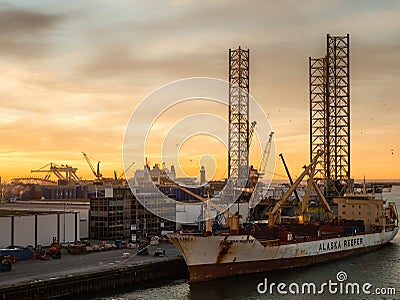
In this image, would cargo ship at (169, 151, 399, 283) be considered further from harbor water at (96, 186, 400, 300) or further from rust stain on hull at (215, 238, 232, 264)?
harbor water at (96, 186, 400, 300)

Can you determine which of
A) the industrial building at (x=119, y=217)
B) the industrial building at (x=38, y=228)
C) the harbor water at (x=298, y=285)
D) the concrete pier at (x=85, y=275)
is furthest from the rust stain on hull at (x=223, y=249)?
the industrial building at (x=38, y=228)

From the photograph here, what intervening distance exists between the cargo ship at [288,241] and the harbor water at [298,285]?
2.61 ft

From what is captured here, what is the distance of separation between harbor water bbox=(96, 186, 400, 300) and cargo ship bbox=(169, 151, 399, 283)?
2.61 feet

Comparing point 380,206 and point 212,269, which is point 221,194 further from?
point 212,269

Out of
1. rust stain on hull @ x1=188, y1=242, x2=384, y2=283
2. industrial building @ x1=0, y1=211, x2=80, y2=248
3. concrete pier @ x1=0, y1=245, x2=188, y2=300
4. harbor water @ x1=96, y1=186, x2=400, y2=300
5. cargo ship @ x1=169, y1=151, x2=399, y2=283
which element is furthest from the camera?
industrial building @ x1=0, y1=211, x2=80, y2=248

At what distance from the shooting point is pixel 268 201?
262 feet

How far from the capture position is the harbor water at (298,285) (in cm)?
3050

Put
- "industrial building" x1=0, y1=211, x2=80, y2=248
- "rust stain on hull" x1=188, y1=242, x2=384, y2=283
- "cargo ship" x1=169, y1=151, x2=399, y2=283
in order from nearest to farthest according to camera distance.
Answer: "rust stain on hull" x1=188, y1=242, x2=384, y2=283, "cargo ship" x1=169, y1=151, x2=399, y2=283, "industrial building" x1=0, y1=211, x2=80, y2=248

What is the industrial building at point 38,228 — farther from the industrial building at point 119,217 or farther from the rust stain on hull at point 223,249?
the rust stain on hull at point 223,249

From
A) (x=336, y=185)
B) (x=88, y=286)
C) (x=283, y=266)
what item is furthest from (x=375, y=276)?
(x=336, y=185)

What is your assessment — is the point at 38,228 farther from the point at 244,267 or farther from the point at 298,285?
the point at 298,285

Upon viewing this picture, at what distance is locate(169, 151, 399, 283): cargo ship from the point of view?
3356 cm

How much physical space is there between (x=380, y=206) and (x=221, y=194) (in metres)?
22.2

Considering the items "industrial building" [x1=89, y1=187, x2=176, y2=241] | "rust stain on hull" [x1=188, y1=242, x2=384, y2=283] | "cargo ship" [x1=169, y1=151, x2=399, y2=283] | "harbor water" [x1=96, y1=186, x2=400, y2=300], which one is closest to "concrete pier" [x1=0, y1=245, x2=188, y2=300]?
"harbor water" [x1=96, y1=186, x2=400, y2=300]
